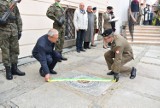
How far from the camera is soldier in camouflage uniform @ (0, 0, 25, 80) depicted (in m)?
3.90

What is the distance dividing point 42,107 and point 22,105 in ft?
1.02

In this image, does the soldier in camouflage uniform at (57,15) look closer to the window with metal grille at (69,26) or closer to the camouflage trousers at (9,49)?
the camouflage trousers at (9,49)

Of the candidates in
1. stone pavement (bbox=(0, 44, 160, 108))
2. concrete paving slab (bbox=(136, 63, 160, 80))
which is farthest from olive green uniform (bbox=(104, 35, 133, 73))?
concrete paving slab (bbox=(136, 63, 160, 80))

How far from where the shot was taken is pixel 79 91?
3.63m

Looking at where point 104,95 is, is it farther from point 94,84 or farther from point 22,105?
point 22,105

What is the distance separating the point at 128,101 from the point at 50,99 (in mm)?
1295

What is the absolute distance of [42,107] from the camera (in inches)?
118

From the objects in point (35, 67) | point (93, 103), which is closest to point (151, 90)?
point (93, 103)

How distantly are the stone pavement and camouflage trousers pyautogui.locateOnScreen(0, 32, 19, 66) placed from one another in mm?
380

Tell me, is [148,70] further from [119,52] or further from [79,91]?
[79,91]

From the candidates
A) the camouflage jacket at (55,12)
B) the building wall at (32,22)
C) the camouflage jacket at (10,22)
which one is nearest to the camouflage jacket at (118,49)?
the camouflage jacket at (10,22)

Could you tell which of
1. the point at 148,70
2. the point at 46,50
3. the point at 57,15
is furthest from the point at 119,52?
the point at 57,15

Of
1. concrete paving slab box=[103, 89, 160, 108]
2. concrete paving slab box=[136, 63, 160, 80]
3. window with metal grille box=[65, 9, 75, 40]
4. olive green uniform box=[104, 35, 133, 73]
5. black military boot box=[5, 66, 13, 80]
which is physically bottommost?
concrete paving slab box=[103, 89, 160, 108]

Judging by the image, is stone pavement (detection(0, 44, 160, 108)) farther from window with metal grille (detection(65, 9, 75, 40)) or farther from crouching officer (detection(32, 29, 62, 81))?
window with metal grille (detection(65, 9, 75, 40))
